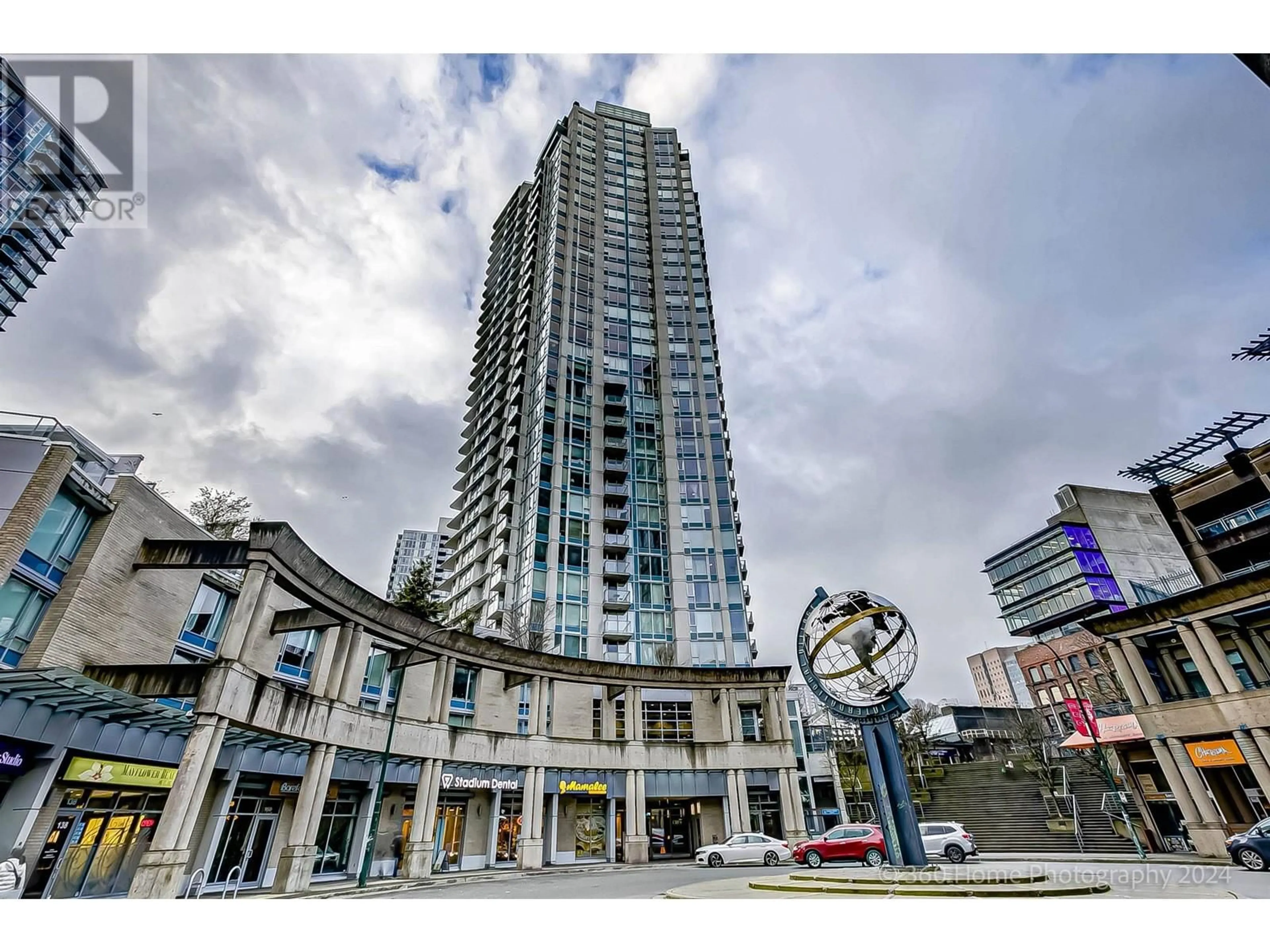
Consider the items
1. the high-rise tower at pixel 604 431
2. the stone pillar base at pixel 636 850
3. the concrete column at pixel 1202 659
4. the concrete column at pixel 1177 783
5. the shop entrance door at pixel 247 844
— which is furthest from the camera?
the high-rise tower at pixel 604 431

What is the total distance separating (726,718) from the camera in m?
34.4

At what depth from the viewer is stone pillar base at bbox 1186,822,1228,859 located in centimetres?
2438

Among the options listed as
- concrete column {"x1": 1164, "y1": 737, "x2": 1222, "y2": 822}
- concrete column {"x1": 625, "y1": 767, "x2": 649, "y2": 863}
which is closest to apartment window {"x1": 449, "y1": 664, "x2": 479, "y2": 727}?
concrete column {"x1": 625, "y1": 767, "x2": 649, "y2": 863}

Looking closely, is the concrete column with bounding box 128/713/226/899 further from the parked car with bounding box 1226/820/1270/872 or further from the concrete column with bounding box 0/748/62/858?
the parked car with bounding box 1226/820/1270/872

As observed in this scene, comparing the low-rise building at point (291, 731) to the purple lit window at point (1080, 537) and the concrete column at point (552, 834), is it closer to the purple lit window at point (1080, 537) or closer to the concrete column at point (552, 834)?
the concrete column at point (552, 834)

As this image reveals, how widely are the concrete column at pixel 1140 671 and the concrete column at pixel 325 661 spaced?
36521mm

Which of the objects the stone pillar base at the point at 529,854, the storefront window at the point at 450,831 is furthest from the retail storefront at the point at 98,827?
the stone pillar base at the point at 529,854

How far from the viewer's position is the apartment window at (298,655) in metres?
24.2

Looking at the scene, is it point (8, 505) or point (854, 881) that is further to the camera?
point (8, 505)

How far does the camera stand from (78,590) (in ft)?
60.3

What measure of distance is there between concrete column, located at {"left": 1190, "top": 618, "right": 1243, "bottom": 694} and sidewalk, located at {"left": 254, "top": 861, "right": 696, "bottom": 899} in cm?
2500

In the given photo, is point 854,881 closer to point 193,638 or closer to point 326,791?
point 326,791
